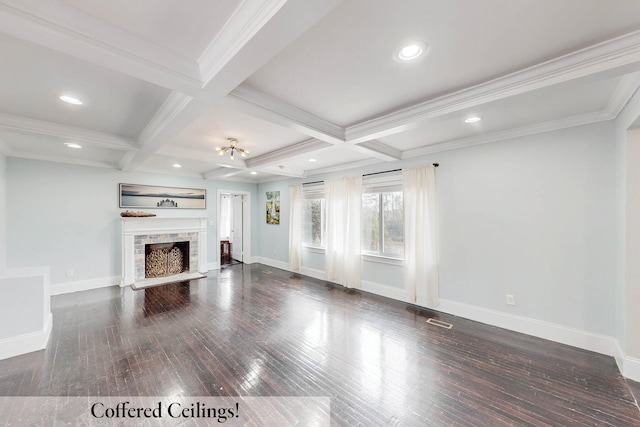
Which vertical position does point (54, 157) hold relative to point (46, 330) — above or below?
above

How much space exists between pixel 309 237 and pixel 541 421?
4.97 m

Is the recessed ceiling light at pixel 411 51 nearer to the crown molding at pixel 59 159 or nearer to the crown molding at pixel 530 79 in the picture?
the crown molding at pixel 530 79

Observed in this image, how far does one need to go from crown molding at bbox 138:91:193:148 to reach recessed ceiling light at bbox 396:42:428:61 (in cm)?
168

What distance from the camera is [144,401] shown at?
6.43 feet

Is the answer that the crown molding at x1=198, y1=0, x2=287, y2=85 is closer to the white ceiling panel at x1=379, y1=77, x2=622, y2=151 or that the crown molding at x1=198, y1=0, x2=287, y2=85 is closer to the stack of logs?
the white ceiling panel at x1=379, y1=77, x2=622, y2=151

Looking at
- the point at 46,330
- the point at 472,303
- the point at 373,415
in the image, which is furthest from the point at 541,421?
the point at 46,330

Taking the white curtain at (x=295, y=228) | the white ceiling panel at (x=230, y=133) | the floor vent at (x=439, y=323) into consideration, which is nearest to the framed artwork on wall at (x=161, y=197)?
the white curtain at (x=295, y=228)

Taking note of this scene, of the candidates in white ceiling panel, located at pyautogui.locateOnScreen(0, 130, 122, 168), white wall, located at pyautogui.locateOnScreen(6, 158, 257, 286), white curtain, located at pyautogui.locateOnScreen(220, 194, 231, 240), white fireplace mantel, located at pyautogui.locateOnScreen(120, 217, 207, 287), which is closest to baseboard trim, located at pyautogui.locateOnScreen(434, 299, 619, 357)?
white fireplace mantel, located at pyautogui.locateOnScreen(120, 217, 207, 287)

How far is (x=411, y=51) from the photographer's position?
1.66 meters

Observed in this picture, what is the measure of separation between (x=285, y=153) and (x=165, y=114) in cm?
182

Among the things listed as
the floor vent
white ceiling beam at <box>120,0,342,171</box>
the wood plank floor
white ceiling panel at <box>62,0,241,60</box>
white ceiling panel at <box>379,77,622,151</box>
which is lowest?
the floor vent

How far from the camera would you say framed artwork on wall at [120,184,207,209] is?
545cm

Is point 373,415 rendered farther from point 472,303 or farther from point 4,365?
point 4,365

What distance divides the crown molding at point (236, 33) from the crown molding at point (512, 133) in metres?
3.28
